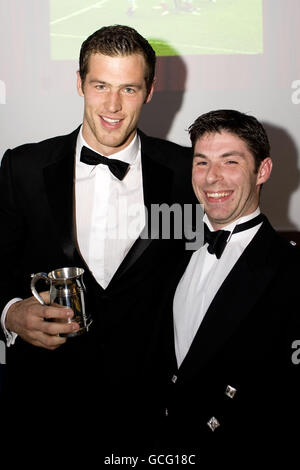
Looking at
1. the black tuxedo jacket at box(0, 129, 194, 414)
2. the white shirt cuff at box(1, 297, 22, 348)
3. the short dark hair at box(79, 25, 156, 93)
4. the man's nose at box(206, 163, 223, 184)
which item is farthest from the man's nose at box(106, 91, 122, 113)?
the white shirt cuff at box(1, 297, 22, 348)

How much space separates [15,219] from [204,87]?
89.0 inches

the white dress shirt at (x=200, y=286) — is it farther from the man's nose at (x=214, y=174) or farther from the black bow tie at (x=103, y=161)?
the black bow tie at (x=103, y=161)

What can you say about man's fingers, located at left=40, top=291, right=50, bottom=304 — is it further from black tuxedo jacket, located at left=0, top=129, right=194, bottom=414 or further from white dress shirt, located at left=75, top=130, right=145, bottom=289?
white dress shirt, located at left=75, top=130, right=145, bottom=289

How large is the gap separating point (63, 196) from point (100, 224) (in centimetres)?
21

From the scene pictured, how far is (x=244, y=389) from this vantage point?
169cm

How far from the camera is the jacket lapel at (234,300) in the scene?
173 cm

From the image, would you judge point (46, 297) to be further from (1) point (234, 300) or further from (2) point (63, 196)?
(1) point (234, 300)

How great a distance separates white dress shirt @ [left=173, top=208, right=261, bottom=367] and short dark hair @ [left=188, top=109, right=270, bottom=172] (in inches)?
9.4

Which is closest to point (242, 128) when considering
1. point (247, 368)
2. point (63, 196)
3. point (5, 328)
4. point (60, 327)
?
point (63, 196)

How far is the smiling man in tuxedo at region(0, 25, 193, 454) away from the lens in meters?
2.12

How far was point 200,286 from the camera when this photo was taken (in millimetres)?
2006

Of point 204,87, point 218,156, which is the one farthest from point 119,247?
point 204,87
